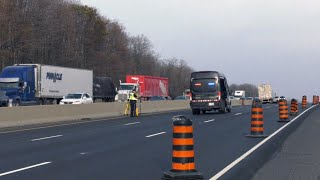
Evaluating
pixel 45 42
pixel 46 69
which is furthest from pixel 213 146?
pixel 45 42

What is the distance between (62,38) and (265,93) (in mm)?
34273

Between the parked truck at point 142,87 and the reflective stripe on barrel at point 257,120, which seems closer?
the reflective stripe on barrel at point 257,120

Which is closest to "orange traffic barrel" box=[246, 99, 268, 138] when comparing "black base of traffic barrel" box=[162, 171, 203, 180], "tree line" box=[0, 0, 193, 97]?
"black base of traffic barrel" box=[162, 171, 203, 180]

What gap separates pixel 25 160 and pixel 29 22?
6395 cm

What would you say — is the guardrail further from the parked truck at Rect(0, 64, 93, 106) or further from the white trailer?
the white trailer

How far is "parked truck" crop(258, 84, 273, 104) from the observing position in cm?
8431

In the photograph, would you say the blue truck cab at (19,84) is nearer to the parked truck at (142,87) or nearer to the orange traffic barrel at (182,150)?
the parked truck at (142,87)

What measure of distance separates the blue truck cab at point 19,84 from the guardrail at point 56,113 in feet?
28.6

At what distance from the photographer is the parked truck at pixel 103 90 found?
61.6 meters

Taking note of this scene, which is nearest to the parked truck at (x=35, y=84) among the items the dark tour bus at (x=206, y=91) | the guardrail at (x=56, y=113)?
the guardrail at (x=56, y=113)

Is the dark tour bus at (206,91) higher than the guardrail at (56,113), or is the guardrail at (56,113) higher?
the dark tour bus at (206,91)

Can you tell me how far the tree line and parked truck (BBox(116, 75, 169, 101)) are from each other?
51.9 feet

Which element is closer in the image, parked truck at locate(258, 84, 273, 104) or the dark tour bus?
the dark tour bus

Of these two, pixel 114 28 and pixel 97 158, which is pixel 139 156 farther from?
pixel 114 28
